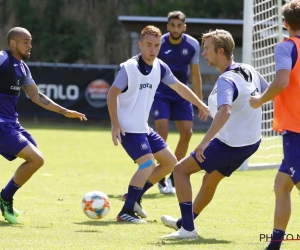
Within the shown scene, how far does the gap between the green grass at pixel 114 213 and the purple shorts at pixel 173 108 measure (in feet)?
3.55

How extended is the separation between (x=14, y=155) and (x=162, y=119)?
3.08 metres

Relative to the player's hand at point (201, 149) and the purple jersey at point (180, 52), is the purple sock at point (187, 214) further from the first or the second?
the purple jersey at point (180, 52)

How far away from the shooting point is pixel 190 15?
106 ft

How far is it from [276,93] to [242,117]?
98cm

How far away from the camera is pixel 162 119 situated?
9852mm

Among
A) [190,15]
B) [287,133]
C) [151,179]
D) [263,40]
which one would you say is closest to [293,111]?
[287,133]

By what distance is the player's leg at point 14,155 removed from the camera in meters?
7.12

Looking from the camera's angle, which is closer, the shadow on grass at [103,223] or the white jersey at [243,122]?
the white jersey at [243,122]

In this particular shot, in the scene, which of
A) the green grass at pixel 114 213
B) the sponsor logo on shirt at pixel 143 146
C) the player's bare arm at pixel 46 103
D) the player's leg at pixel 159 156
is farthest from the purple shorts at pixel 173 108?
the sponsor logo on shirt at pixel 143 146

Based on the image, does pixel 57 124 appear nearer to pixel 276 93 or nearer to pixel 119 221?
pixel 119 221

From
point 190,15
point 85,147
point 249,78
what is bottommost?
point 85,147

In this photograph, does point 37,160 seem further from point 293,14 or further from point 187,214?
point 293,14

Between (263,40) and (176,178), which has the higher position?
(263,40)

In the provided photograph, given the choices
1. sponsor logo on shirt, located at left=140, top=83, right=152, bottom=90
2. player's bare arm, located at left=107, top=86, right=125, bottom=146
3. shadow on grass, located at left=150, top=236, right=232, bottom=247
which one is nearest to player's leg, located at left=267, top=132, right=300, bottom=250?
shadow on grass, located at left=150, top=236, right=232, bottom=247
